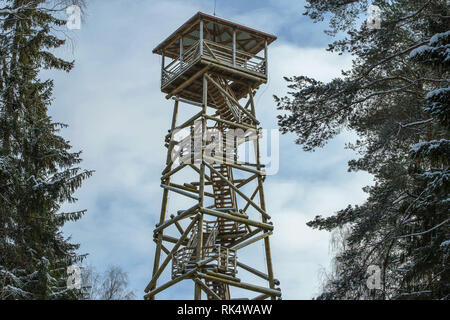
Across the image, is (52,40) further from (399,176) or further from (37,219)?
(399,176)

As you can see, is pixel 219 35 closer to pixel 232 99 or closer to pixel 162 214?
pixel 232 99

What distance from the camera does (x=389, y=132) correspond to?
1416cm

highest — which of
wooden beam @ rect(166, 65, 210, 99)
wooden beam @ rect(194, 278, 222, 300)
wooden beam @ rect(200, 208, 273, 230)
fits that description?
wooden beam @ rect(166, 65, 210, 99)

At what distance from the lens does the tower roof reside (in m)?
19.4

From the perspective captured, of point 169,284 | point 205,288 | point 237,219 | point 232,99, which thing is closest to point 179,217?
point 237,219

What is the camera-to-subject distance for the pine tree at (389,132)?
501 inches

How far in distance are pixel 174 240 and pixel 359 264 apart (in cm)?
662

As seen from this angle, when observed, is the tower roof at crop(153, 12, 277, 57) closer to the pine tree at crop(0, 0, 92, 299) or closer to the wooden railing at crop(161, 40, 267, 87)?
the wooden railing at crop(161, 40, 267, 87)

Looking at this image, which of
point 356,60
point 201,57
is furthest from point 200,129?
point 356,60

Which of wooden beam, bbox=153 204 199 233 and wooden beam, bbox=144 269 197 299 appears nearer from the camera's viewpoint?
wooden beam, bbox=144 269 197 299

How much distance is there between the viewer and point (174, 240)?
18516 millimetres

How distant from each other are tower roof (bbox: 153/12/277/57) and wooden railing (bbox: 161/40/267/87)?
475 millimetres

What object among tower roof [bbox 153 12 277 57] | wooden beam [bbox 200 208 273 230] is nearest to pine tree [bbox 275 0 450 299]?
wooden beam [bbox 200 208 273 230]

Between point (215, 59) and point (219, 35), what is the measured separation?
1.70m
